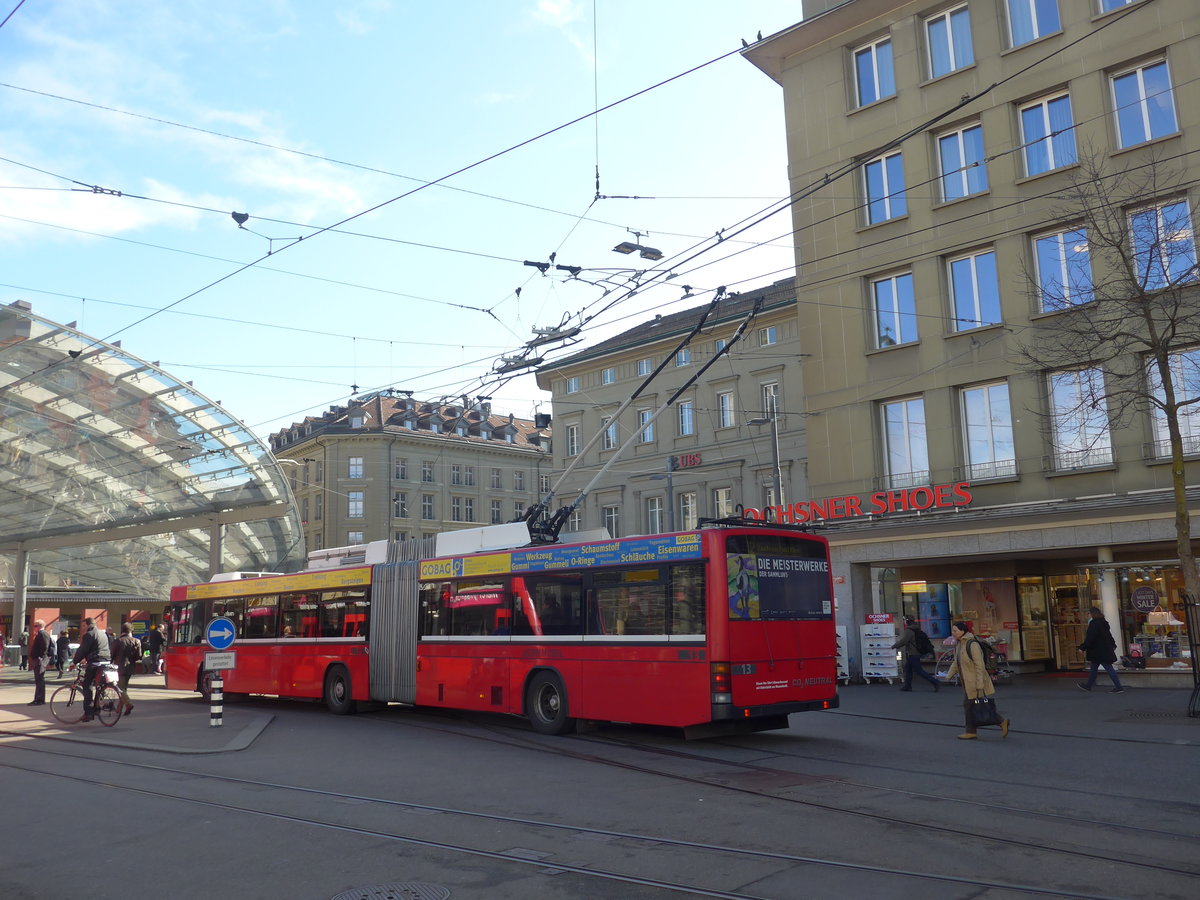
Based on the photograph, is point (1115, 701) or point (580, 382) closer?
point (1115, 701)

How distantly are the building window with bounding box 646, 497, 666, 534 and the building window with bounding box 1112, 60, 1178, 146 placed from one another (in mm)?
29524

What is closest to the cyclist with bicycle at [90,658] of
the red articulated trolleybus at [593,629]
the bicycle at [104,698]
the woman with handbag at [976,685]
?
the bicycle at [104,698]

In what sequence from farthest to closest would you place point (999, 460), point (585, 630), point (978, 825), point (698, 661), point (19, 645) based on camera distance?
point (19, 645) < point (999, 460) < point (585, 630) < point (698, 661) < point (978, 825)

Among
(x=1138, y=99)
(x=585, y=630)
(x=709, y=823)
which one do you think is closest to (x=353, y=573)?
(x=585, y=630)

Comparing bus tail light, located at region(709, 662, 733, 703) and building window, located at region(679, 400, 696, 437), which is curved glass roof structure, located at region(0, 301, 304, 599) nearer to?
building window, located at region(679, 400, 696, 437)

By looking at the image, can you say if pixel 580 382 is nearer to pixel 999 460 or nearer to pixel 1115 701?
pixel 999 460

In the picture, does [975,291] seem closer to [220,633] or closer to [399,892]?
[220,633]

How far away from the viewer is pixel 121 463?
31.4 m

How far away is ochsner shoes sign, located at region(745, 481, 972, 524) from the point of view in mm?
23703

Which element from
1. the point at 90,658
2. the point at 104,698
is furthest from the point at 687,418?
the point at 104,698

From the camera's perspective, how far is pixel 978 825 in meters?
8.13

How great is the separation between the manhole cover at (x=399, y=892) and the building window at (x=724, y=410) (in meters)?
41.3

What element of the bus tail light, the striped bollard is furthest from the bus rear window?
the striped bollard

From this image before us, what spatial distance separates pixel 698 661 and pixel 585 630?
226 cm
